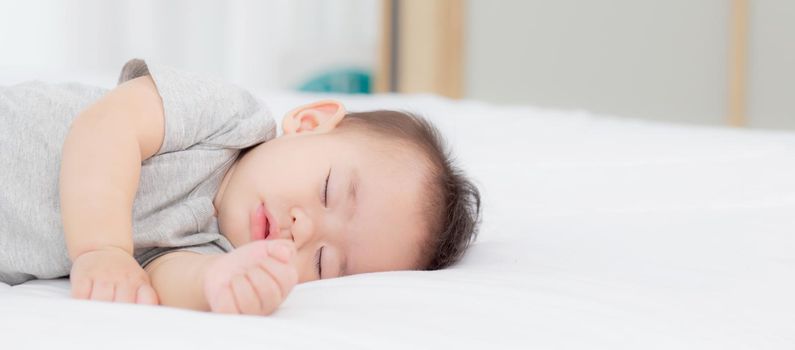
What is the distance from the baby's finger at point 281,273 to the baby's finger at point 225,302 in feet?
0.11

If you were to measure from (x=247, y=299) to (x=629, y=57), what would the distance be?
285cm

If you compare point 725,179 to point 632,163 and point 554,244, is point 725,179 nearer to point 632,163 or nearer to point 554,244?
point 632,163

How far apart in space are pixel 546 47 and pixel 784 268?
2613mm

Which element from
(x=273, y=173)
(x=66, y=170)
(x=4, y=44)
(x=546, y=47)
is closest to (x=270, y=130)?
(x=273, y=173)

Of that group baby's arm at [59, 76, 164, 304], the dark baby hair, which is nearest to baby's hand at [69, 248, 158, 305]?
baby's arm at [59, 76, 164, 304]

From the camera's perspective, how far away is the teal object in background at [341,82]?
3.65 meters

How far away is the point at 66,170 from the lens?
962mm

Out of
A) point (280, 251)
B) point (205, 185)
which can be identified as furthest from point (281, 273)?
point (205, 185)

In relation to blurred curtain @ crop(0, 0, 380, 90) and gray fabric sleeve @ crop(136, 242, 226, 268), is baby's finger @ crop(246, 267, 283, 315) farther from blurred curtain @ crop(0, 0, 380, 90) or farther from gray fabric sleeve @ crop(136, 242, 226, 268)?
blurred curtain @ crop(0, 0, 380, 90)

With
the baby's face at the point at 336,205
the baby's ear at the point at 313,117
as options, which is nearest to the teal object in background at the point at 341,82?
the baby's ear at the point at 313,117

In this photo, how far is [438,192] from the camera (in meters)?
1.09

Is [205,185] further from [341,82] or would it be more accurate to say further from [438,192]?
[341,82]

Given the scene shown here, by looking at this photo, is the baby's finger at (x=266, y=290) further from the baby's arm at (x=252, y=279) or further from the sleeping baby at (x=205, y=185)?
the sleeping baby at (x=205, y=185)

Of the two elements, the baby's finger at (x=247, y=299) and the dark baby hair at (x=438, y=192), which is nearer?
the baby's finger at (x=247, y=299)
